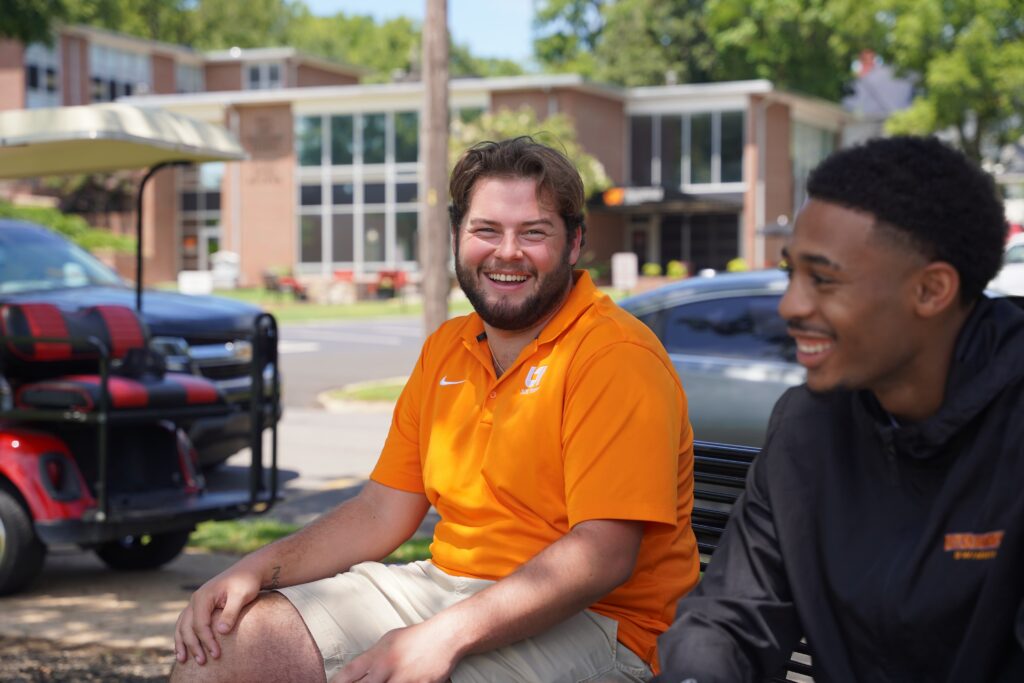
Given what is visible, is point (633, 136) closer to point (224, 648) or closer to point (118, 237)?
point (118, 237)

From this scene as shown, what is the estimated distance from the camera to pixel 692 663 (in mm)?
2061

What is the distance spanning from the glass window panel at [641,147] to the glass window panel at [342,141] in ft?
Answer: 31.7

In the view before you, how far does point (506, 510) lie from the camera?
2.87m

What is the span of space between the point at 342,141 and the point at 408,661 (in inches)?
1746

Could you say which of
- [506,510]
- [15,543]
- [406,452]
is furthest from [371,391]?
[506,510]

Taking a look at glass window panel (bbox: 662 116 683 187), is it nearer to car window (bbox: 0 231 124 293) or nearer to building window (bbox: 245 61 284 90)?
building window (bbox: 245 61 284 90)

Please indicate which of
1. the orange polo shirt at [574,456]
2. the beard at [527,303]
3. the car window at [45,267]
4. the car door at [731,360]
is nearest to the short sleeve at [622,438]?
the orange polo shirt at [574,456]

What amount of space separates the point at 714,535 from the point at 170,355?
6.03 meters

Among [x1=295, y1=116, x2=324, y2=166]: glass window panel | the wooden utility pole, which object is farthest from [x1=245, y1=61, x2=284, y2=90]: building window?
the wooden utility pole

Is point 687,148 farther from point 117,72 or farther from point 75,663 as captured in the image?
point 75,663

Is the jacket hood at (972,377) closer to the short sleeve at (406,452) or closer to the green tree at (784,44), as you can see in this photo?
the short sleeve at (406,452)

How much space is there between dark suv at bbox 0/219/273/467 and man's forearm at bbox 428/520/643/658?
6.14 metres

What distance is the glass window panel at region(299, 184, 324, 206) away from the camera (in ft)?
152

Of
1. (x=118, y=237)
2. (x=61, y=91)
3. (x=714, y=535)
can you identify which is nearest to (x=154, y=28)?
(x=61, y=91)
